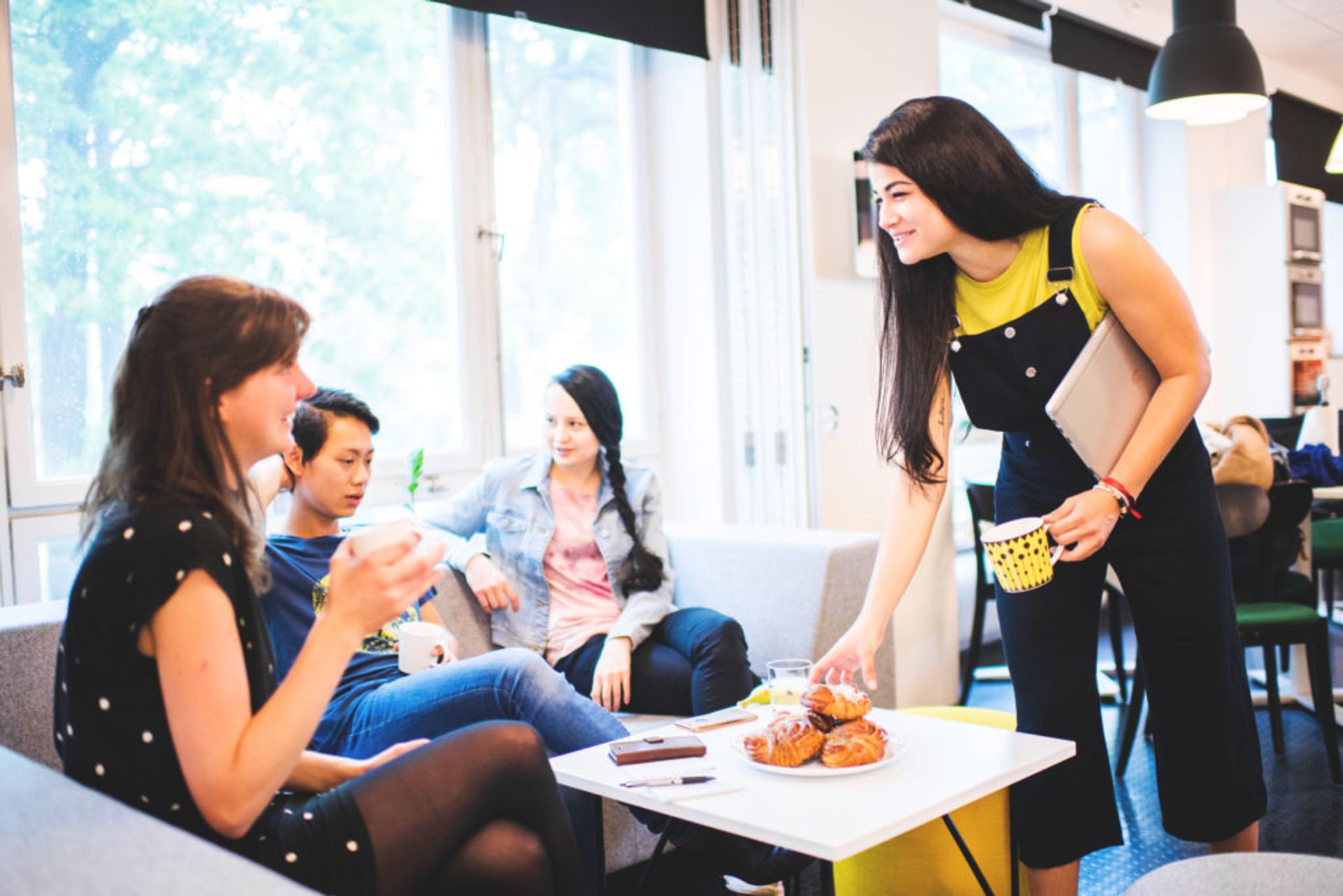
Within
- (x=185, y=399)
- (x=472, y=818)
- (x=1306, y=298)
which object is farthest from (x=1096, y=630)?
(x=1306, y=298)

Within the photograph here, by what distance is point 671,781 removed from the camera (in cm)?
166

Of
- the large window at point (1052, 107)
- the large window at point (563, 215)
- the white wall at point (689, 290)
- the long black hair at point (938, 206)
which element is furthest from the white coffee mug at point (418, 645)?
the large window at point (1052, 107)

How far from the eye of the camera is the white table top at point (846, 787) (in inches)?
57.4

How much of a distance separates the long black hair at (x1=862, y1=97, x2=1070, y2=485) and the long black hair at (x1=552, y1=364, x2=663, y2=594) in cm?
103

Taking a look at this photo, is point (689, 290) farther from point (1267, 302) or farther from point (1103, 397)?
point (1267, 302)

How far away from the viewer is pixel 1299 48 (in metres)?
6.84

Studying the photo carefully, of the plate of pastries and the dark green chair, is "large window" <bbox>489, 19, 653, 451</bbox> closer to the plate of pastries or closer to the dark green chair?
the dark green chair

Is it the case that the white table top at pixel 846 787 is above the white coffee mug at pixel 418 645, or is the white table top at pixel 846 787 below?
below

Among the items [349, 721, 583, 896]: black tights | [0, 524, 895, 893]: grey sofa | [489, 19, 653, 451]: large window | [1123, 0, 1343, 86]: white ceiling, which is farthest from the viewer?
[1123, 0, 1343, 86]: white ceiling

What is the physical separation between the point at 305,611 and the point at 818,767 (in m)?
1.00

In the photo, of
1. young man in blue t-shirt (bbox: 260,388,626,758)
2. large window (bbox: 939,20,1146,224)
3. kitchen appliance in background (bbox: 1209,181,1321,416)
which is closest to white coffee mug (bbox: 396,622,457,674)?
young man in blue t-shirt (bbox: 260,388,626,758)

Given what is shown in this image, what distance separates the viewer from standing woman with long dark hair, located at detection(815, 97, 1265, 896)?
1.76 metres

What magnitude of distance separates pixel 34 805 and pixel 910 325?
1.40m

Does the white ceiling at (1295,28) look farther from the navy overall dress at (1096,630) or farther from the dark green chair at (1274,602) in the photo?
the navy overall dress at (1096,630)
